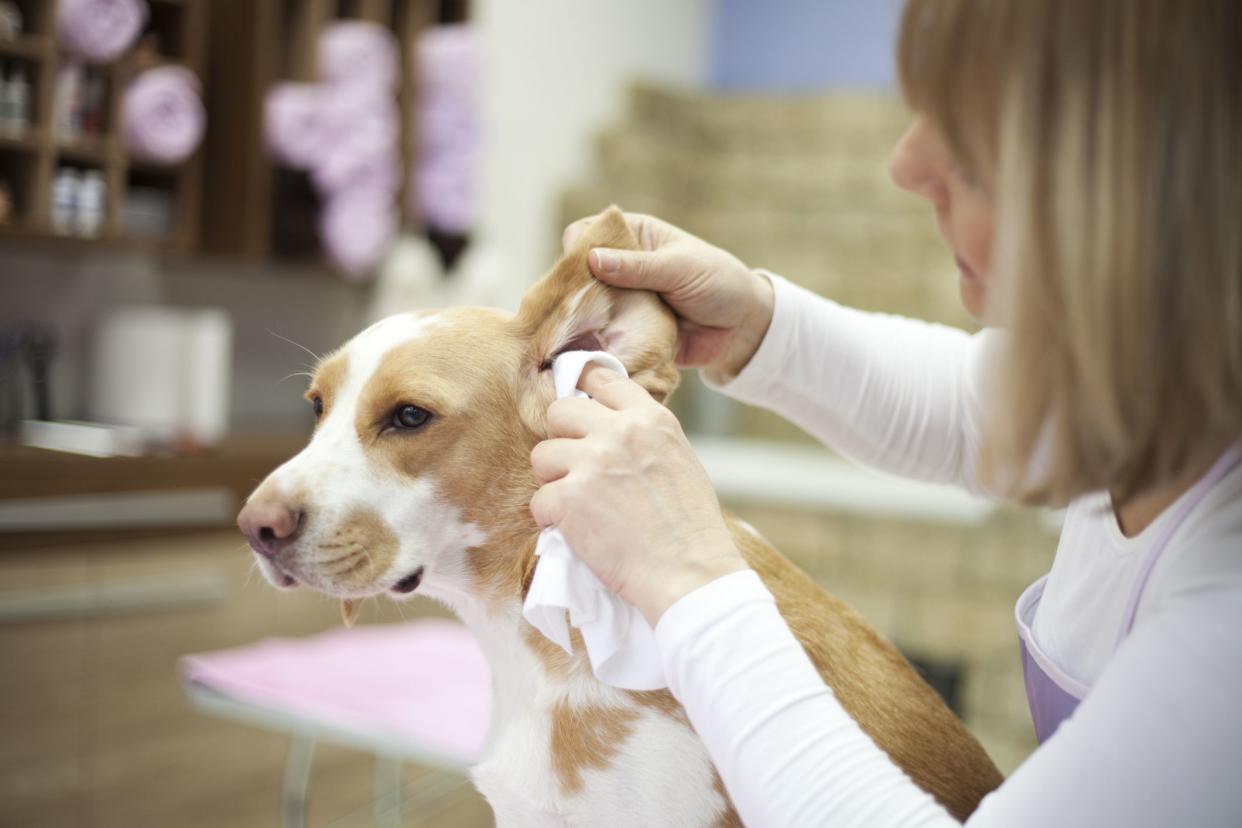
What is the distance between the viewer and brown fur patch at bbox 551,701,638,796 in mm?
792

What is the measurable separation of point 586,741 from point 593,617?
135 mm

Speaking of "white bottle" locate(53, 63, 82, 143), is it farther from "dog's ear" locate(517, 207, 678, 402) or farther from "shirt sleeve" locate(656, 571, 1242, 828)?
"shirt sleeve" locate(656, 571, 1242, 828)

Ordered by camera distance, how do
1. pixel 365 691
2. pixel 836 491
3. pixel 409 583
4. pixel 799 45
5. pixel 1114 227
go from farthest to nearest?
pixel 799 45 → pixel 836 491 → pixel 365 691 → pixel 409 583 → pixel 1114 227

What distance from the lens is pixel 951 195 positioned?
26.8 inches

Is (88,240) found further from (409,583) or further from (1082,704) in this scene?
(1082,704)

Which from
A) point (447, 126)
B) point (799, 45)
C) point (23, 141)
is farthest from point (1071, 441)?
point (799, 45)

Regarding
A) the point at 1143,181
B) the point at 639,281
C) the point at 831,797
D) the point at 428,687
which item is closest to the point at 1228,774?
the point at 831,797

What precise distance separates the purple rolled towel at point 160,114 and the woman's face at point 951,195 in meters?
2.16

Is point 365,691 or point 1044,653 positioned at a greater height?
point 1044,653

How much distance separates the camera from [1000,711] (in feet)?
10.7

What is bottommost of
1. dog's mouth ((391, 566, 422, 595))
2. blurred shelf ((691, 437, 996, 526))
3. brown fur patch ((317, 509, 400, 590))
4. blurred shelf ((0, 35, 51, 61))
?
blurred shelf ((691, 437, 996, 526))

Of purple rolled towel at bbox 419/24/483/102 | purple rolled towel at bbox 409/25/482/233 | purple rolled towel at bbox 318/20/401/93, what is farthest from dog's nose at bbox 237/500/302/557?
purple rolled towel at bbox 419/24/483/102

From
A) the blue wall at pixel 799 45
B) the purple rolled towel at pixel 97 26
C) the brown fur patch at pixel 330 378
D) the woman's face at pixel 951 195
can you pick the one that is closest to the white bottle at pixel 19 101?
the purple rolled towel at pixel 97 26

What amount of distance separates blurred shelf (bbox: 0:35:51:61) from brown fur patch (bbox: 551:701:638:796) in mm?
2049
